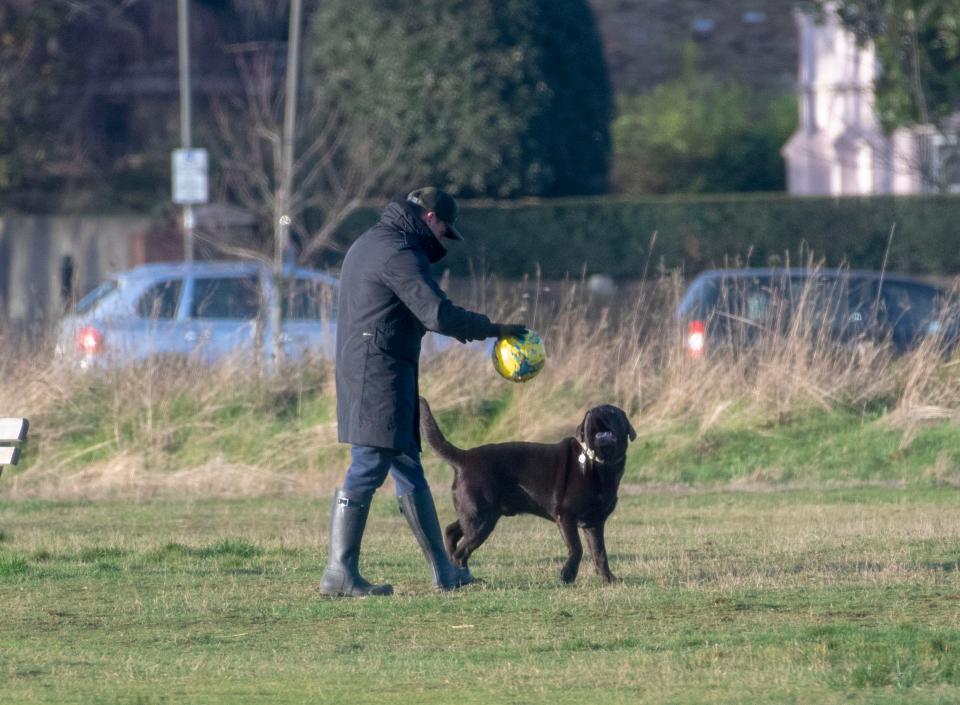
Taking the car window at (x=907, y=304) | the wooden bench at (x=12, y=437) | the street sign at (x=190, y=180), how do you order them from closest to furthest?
the wooden bench at (x=12, y=437)
the car window at (x=907, y=304)
the street sign at (x=190, y=180)

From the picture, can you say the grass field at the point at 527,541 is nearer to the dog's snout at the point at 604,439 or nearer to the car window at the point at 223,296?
the dog's snout at the point at 604,439

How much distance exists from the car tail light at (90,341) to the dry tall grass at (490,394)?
0.30 m

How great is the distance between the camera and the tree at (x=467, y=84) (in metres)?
30.2

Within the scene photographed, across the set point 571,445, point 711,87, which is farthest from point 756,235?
point 571,445

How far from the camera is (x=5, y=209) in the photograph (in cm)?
3294

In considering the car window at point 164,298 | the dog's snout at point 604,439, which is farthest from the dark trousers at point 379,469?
the car window at point 164,298

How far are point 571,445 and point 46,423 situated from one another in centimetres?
745

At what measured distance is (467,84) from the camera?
30453 millimetres

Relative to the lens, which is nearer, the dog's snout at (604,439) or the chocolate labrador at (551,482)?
the dog's snout at (604,439)

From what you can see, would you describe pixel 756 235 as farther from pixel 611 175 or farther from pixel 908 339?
pixel 908 339

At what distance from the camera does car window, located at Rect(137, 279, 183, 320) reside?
17094 mm

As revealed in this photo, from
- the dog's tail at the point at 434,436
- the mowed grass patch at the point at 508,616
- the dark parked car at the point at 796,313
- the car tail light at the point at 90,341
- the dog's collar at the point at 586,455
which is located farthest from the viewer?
the car tail light at the point at 90,341

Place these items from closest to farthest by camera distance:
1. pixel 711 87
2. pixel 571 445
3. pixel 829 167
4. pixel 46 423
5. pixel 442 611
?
pixel 442 611 < pixel 571 445 < pixel 46 423 < pixel 829 167 < pixel 711 87

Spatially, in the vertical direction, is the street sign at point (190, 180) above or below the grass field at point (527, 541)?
above
